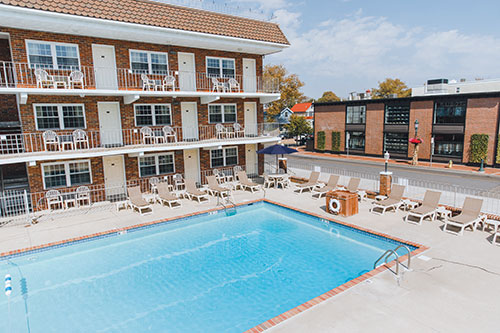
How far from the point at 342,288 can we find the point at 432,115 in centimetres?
2709

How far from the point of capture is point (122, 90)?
51.1 ft

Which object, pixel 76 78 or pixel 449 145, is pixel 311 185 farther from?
pixel 449 145

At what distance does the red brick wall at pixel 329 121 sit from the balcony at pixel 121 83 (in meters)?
18.0

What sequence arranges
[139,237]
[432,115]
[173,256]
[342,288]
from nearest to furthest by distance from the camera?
[342,288] < [173,256] < [139,237] < [432,115]

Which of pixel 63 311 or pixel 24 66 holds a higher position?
pixel 24 66

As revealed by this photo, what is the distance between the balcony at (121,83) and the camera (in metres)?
14.1

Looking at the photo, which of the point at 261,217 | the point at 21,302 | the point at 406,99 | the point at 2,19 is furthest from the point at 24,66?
the point at 406,99

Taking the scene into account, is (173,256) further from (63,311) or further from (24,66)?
(24,66)

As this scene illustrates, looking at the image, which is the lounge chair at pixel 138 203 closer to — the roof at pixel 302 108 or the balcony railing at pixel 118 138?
the balcony railing at pixel 118 138

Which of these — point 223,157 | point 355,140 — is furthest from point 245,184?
point 355,140

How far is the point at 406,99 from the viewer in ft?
101

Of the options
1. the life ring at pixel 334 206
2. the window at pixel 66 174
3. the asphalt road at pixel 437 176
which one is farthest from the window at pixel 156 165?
the asphalt road at pixel 437 176

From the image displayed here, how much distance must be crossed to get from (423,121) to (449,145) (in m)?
3.16

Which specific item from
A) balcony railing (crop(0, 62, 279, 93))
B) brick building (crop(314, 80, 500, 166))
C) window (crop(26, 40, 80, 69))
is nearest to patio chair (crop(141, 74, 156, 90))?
balcony railing (crop(0, 62, 279, 93))
